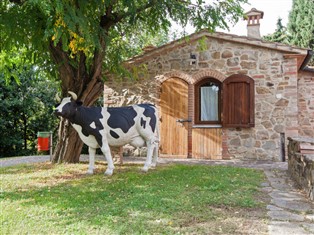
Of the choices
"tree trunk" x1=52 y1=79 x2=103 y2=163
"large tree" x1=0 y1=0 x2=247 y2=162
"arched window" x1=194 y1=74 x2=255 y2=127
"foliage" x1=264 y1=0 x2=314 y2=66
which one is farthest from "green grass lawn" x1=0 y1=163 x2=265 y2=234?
"foliage" x1=264 y1=0 x2=314 y2=66

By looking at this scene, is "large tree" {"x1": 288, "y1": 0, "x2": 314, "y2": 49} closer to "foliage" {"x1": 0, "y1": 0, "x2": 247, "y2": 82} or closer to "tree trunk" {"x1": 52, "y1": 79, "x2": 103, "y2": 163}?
"foliage" {"x1": 0, "y1": 0, "x2": 247, "y2": 82}

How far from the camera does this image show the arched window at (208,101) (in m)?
10.1

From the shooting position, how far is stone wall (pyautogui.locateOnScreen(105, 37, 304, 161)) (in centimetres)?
922

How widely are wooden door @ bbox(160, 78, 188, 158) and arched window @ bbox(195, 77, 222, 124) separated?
0.41 meters

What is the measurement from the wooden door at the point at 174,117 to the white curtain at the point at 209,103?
1.86 feet

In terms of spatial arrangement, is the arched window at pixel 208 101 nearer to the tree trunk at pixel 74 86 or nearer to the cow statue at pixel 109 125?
the cow statue at pixel 109 125

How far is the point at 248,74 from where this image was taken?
31.4ft

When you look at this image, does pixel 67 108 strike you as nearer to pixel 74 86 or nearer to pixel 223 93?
pixel 74 86

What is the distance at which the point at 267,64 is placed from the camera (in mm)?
9438

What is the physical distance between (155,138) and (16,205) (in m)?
3.63

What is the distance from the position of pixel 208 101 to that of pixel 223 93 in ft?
2.00

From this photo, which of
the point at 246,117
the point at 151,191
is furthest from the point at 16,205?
the point at 246,117

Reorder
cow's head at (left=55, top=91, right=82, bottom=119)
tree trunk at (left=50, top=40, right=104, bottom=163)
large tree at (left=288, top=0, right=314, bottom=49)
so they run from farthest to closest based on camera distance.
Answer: large tree at (left=288, top=0, right=314, bottom=49) < tree trunk at (left=50, top=40, right=104, bottom=163) < cow's head at (left=55, top=91, right=82, bottom=119)

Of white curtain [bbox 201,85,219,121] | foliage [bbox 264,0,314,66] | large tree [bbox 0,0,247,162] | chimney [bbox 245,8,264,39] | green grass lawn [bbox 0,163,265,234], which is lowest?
green grass lawn [bbox 0,163,265,234]
